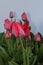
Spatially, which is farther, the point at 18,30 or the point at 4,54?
the point at 4,54

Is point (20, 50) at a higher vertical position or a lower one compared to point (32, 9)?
lower

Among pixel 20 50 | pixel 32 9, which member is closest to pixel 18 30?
pixel 20 50

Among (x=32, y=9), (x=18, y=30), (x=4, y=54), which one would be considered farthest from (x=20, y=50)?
(x=32, y=9)

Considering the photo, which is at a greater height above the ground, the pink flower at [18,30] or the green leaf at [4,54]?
the pink flower at [18,30]

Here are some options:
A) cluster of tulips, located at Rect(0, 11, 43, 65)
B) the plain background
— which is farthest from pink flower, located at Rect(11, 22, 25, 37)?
the plain background

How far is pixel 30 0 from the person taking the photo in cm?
104

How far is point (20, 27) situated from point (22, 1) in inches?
17.5

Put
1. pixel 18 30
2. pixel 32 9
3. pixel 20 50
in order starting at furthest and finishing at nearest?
pixel 32 9, pixel 20 50, pixel 18 30

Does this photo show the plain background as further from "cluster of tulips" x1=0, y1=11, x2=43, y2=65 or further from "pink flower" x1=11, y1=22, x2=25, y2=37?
"pink flower" x1=11, y1=22, x2=25, y2=37

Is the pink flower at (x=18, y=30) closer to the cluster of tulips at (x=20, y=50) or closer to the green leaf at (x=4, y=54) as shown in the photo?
the cluster of tulips at (x=20, y=50)

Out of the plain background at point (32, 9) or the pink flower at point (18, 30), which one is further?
the plain background at point (32, 9)

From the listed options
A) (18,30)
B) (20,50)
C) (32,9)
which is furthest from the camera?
(32,9)

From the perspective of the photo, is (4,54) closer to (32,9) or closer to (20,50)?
(20,50)

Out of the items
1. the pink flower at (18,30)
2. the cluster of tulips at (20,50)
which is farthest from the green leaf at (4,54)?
the pink flower at (18,30)
